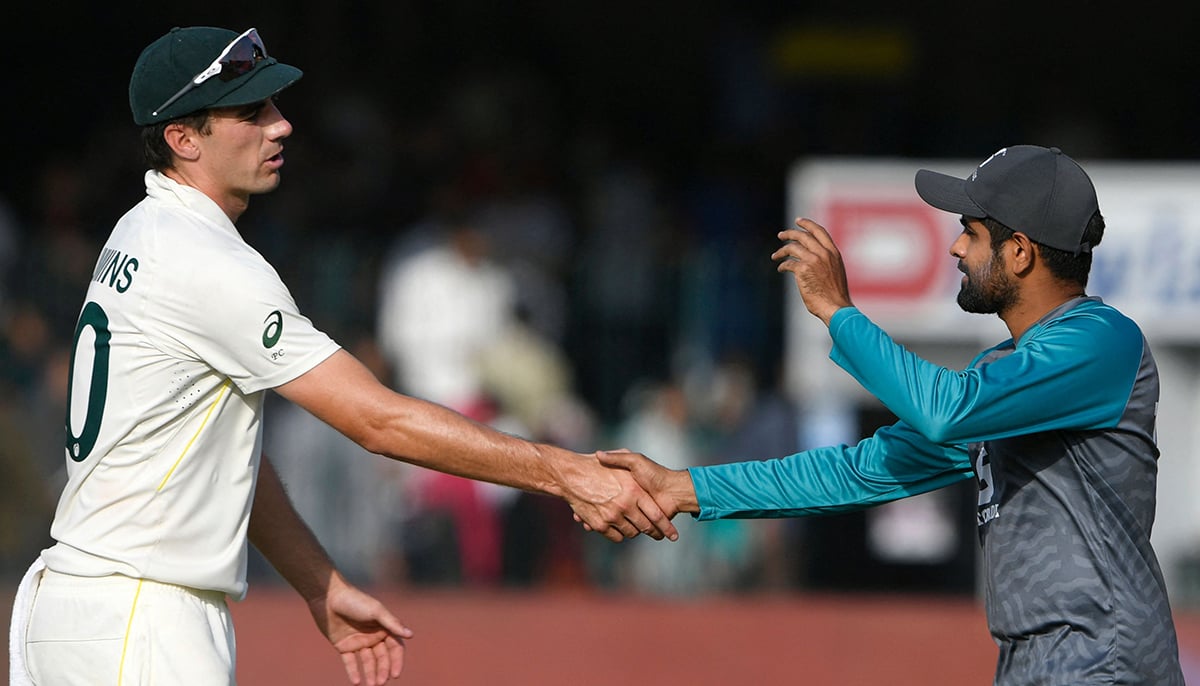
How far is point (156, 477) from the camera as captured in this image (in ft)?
11.9

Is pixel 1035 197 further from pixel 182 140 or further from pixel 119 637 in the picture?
pixel 119 637

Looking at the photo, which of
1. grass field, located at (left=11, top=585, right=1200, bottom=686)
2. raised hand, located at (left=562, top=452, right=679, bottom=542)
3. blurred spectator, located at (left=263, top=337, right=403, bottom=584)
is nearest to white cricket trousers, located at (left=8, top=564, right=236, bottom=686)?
raised hand, located at (left=562, top=452, right=679, bottom=542)

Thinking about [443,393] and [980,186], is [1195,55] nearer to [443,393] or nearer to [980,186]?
[443,393]

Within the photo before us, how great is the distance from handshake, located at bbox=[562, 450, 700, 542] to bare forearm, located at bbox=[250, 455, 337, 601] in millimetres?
714

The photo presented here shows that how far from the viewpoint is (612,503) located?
13.3 feet

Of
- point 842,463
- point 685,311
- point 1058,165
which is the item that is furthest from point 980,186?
point 685,311

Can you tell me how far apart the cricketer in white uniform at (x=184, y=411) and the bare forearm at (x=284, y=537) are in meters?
0.31

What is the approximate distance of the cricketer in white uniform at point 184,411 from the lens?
3.61 metres

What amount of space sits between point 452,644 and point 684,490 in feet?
15.9

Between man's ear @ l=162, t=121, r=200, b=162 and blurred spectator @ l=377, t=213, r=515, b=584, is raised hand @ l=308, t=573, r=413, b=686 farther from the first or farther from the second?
blurred spectator @ l=377, t=213, r=515, b=584

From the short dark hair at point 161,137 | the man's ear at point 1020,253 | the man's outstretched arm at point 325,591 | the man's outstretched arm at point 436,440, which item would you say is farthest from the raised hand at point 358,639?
the man's ear at point 1020,253

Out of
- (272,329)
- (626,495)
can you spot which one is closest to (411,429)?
(272,329)

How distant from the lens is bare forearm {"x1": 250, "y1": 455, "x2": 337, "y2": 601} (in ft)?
13.7

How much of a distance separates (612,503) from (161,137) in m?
1.45
